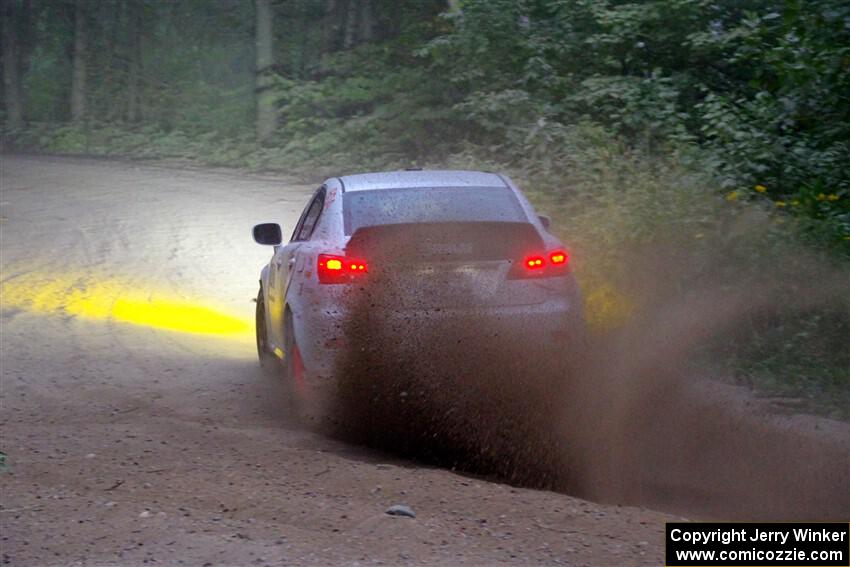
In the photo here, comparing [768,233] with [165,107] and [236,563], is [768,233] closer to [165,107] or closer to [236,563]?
[236,563]

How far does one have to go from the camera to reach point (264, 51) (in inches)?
1264

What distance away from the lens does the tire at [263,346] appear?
10.3 metres

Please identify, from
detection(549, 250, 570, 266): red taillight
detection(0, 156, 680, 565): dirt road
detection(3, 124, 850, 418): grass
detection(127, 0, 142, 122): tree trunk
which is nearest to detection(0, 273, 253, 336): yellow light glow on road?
detection(0, 156, 680, 565): dirt road

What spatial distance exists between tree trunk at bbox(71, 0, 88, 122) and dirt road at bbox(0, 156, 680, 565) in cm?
2409

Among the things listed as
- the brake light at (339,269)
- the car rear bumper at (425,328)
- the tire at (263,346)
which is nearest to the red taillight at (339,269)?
the brake light at (339,269)

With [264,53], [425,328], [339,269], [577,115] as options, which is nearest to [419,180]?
[339,269]

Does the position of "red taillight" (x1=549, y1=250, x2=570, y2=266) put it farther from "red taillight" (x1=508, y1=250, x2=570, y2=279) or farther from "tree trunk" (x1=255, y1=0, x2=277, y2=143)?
"tree trunk" (x1=255, y1=0, x2=277, y2=143)

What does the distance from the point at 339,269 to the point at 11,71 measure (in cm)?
3381

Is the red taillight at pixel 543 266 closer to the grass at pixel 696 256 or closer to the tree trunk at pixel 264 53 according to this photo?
the grass at pixel 696 256

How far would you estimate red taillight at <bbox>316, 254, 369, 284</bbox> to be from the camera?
7.90m

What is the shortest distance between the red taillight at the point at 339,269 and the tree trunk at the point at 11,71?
3146 centimetres

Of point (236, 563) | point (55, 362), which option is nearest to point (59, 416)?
point (55, 362)

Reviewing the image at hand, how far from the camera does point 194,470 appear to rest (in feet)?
22.3

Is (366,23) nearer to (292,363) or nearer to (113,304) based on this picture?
(113,304)
